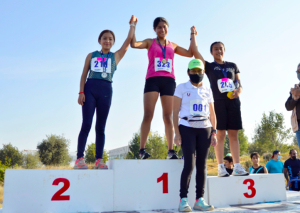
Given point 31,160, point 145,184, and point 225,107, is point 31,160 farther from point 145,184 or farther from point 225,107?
point 225,107

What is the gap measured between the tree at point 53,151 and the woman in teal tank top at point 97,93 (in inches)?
1210

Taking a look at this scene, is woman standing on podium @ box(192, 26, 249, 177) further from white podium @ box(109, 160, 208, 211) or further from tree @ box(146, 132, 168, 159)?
tree @ box(146, 132, 168, 159)

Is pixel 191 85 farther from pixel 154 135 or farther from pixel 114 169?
pixel 154 135

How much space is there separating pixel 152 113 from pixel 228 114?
3.59 feet

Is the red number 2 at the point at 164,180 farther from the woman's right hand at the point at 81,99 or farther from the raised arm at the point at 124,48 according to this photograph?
the raised arm at the point at 124,48

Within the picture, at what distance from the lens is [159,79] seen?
3750 millimetres

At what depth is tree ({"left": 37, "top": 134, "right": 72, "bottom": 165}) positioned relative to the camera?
31.9 metres

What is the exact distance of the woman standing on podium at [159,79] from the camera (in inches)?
147

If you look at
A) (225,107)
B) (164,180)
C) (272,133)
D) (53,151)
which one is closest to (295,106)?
(225,107)

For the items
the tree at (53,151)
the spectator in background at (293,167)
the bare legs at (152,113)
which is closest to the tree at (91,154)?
the tree at (53,151)

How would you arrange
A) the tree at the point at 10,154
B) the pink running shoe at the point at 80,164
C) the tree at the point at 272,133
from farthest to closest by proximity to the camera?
the tree at the point at 10,154
the tree at the point at 272,133
the pink running shoe at the point at 80,164

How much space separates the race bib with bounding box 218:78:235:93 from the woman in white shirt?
1.94 ft

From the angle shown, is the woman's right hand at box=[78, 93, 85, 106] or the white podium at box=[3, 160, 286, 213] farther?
the woman's right hand at box=[78, 93, 85, 106]

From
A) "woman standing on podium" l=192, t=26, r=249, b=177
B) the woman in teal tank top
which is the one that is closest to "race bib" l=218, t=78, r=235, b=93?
"woman standing on podium" l=192, t=26, r=249, b=177
